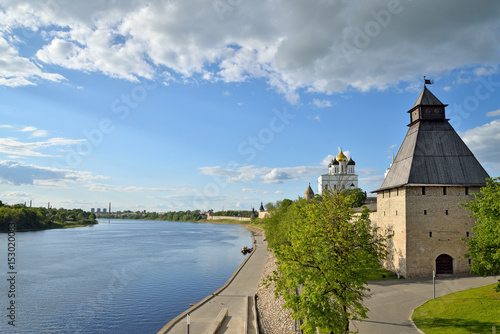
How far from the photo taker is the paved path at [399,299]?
1644 centimetres

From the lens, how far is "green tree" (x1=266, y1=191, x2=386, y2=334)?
44.2ft

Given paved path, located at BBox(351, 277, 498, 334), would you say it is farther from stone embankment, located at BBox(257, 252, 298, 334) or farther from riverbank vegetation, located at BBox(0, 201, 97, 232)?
riverbank vegetation, located at BBox(0, 201, 97, 232)

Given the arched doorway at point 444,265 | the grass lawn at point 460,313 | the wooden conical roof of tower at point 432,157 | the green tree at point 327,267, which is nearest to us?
the green tree at point 327,267

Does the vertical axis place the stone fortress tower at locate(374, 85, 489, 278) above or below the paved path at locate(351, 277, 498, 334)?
above

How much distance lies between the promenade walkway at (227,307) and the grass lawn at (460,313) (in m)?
9.33

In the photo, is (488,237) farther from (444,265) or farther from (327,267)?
(444,265)

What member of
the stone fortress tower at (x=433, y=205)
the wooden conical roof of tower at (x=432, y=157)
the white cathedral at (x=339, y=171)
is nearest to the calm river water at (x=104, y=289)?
the stone fortress tower at (x=433, y=205)

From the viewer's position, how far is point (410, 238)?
26.5 m

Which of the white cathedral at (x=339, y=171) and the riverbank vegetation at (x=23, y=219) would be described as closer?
the white cathedral at (x=339, y=171)

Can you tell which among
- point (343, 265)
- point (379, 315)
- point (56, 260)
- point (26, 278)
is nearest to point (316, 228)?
point (343, 265)

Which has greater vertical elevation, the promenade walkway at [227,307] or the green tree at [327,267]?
the green tree at [327,267]

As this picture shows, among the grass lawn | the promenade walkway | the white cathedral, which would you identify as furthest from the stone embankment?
the white cathedral

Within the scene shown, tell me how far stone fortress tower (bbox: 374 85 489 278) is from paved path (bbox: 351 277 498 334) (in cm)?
177

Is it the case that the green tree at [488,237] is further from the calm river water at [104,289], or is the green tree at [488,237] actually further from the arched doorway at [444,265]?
the calm river water at [104,289]
